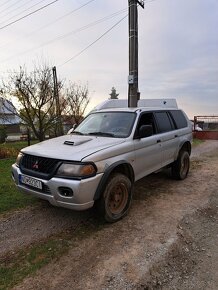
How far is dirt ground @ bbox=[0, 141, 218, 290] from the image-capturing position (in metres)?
2.81

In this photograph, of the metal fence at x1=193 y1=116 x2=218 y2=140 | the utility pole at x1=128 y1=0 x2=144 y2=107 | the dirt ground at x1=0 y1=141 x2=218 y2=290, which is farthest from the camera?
the metal fence at x1=193 y1=116 x2=218 y2=140

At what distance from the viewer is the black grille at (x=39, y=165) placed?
376cm

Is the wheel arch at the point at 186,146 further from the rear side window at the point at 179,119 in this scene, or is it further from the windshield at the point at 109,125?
the windshield at the point at 109,125

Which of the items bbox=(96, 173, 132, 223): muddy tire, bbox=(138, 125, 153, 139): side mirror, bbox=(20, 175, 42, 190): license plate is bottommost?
bbox=(96, 173, 132, 223): muddy tire

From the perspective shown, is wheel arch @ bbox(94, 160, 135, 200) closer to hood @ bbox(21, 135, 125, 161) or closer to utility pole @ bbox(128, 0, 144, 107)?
hood @ bbox(21, 135, 125, 161)

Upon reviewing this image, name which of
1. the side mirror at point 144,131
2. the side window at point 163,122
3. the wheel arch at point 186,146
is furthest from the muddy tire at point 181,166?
the side mirror at point 144,131

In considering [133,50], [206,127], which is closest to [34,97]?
[133,50]

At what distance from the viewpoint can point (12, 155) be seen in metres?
9.93

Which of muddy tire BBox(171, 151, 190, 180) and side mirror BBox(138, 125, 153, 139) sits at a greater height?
side mirror BBox(138, 125, 153, 139)

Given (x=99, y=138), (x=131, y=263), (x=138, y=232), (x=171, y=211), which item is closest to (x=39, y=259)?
(x=131, y=263)

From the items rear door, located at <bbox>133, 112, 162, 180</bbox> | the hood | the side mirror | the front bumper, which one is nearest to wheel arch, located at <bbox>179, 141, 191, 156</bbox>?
rear door, located at <bbox>133, 112, 162, 180</bbox>

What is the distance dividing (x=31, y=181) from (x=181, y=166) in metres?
3.92

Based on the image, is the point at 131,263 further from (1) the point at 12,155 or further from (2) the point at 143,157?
(1) the point at 12,155

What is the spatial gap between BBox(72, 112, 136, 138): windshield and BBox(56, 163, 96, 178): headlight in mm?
1172
